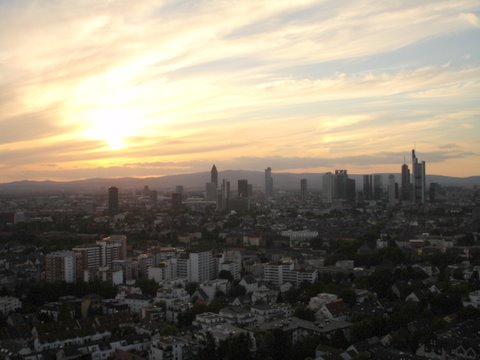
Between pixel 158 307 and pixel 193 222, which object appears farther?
pixel 193 222

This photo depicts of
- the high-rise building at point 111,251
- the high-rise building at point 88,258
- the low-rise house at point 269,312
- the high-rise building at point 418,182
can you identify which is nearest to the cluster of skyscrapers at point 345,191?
the high-rise building at point 418,182

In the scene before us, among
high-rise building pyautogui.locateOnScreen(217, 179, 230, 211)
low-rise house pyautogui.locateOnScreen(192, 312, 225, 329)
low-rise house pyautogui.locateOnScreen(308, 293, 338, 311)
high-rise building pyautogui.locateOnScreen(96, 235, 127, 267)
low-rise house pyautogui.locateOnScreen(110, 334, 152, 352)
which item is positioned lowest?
low-rise house pyautogui.locateOnScreen(110, 334, 152, 352)

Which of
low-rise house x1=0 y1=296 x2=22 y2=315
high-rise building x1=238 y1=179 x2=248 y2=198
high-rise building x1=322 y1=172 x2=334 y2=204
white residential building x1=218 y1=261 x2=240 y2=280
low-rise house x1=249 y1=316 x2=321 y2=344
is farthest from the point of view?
high-rise building x1=322 y1=172 x2=334 y2=204

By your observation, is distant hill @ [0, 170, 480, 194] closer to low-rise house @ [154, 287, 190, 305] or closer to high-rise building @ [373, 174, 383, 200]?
high-rise building @ [373, 174, 383, 200]

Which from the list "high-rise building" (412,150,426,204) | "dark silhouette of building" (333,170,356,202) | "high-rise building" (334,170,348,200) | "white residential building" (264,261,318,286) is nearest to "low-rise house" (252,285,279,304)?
"white residential building" (264,261,318,286)

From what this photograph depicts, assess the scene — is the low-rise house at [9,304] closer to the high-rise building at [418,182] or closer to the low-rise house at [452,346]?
the low-rise house at [452,346]

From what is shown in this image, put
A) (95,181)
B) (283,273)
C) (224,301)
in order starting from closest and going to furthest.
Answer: (224,301) → (283,273) → (95,181)

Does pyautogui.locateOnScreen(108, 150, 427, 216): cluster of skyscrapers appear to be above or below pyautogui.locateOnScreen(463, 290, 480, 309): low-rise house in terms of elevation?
above

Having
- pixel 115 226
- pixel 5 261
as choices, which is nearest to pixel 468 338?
pixel 5 261

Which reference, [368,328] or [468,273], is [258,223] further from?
[368,328]
